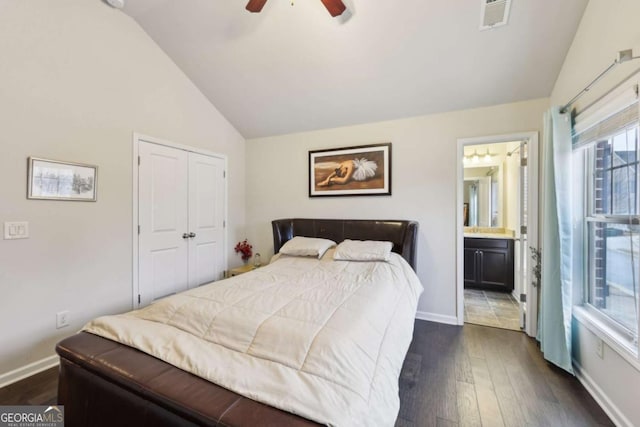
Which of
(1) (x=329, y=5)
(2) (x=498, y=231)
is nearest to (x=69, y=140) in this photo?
(1) (x=329, y=5)

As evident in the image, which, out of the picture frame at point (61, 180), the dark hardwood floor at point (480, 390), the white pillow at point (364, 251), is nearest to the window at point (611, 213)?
the dark hardwood floor at point (480, 390)

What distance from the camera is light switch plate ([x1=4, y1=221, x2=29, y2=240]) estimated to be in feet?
6.42

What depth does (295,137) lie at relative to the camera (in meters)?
3.85

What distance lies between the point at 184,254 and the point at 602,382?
380cm

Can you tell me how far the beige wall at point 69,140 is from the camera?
1.98 m

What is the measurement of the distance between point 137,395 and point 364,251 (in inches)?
83.6

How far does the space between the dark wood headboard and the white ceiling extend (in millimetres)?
1288

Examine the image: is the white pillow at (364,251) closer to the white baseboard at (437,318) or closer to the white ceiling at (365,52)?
the white baseboard at (437,318)

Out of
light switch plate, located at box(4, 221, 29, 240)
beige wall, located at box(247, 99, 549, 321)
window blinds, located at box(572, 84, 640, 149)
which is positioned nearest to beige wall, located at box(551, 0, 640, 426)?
window blinds, located at box(572, 84, 640, 149)

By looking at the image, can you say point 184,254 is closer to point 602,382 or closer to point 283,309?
point 283,309

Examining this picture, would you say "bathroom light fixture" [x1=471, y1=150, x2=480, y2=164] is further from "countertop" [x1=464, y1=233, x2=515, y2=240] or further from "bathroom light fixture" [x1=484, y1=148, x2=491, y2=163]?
"countertop" [x1=464, y1=233, x2=515, y2=240]

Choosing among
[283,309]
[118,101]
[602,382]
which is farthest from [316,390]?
[118,101]

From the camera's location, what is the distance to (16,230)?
200cm

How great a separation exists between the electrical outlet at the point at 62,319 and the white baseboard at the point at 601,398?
390cm
